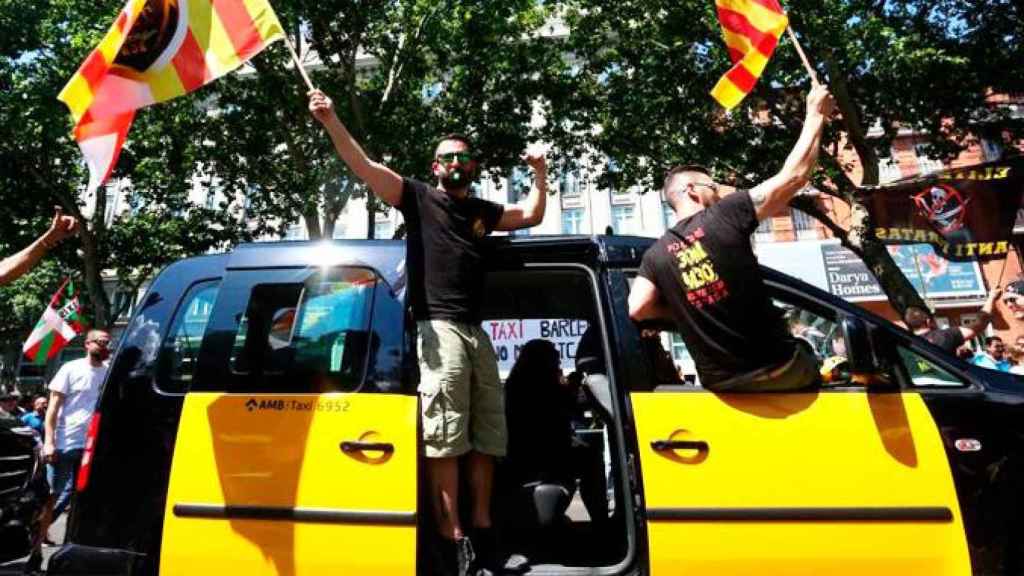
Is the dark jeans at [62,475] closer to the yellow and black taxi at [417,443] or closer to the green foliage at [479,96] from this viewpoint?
the yellow and black taxi at [417,443]

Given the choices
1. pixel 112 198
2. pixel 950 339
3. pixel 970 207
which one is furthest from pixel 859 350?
pixel 112 198

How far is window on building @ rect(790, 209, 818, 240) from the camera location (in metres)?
23.9

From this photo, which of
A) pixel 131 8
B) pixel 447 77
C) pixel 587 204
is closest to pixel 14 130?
pixel 447 77

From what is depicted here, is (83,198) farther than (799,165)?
Yes

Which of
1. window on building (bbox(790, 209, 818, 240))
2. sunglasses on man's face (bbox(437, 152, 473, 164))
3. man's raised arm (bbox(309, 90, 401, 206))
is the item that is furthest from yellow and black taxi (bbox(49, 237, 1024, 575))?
window on building (bbox(790, 209, 818, 240))

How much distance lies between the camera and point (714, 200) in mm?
2727

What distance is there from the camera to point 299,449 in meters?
2.36

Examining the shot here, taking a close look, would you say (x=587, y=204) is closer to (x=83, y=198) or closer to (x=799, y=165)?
(x=83, y=198)

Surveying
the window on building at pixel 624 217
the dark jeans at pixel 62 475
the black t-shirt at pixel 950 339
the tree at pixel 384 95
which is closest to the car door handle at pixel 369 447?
the black t-shirt at pixel 950 339

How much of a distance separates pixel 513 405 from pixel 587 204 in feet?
81.9

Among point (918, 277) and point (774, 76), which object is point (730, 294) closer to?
point (774, 76)

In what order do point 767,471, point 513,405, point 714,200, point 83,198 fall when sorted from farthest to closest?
point 83,198 → point 513,405 → point 714,200 → point 767,471

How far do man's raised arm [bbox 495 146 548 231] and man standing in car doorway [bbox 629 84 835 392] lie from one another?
767 mm

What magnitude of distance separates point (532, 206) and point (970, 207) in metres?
6.86
